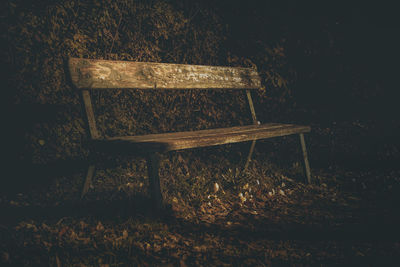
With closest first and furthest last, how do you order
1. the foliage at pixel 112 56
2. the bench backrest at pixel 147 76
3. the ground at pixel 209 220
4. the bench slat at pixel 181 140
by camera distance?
the ground at pixel 209 220 < the bench slat at pixel 181 140 < the bench backrest at pixel 147 76 < the foliage at pixel 112 56

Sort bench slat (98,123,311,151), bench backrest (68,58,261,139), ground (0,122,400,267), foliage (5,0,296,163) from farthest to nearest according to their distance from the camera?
foliage (5,0,296,163) < bench backrest (68,58,261,139) < bench slat (98,123,311,151) < ground (0,122,400,267)

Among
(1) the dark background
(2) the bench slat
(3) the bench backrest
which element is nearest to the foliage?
(1) the dark background

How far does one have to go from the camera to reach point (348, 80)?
4.70m

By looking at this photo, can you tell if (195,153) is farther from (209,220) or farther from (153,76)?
(209,220)

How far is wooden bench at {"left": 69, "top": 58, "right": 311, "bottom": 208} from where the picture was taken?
206 cm

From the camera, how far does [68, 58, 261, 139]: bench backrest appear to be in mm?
2342

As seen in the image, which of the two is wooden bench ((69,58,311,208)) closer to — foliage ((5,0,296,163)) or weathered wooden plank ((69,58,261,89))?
weathered wooden plank ((69,58,261,89))

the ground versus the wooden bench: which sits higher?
the wooden bench

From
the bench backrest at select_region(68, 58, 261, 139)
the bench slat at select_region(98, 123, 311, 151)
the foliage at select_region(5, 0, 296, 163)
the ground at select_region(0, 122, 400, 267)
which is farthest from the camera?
the foliage at select_region(5, 0, 296, 163)

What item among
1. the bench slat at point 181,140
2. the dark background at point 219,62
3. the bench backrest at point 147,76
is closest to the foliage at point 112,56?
the dark background at point 219,62

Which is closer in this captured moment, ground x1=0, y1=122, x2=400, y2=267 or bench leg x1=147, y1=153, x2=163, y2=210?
ground x1=0, y1=122, x2=400, y2=267

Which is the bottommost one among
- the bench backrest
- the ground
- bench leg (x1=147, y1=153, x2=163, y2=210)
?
the ground

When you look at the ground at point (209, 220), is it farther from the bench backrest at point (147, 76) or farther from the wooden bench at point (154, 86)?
the bench backrest at point (147, 76)

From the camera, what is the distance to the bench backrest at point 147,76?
234 centimetres
